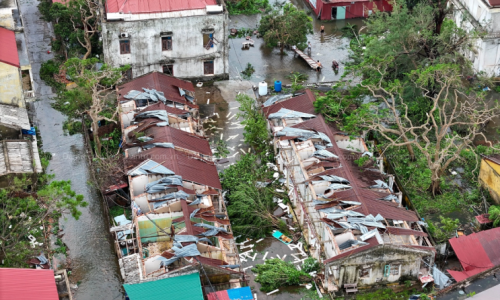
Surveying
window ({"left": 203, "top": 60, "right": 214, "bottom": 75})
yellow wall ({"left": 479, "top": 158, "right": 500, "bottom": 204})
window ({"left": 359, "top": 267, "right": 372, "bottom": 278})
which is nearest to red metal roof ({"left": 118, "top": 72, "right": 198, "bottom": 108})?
window ({"left": 203, "top": 60, "right": 214, "bottom": 75})

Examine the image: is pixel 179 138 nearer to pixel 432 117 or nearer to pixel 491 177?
pixel 432 117

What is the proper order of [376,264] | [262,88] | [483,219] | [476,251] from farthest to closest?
[262,88], [483,219], [476,251], [376,264]

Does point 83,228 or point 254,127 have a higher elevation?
point 254,127

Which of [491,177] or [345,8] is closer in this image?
[491,177]

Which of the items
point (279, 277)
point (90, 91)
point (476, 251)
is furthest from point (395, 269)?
point (90, 91)

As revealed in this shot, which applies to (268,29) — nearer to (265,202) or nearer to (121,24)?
(121,24)

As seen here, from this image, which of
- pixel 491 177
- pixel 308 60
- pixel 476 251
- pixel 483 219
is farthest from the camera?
pixel 308 60
